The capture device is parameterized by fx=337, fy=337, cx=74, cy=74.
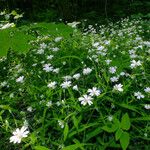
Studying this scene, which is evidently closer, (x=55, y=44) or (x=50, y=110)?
(x=50, y=110)

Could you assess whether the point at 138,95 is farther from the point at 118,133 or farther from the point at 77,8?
the point at 77,8

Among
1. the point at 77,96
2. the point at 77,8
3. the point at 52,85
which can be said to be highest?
the point at 52,85

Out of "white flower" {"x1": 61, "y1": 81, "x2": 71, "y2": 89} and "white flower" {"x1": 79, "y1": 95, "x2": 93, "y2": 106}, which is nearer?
"white flower" {"x1": 79, "y1": 95, "x2": 93, "y2": 106}

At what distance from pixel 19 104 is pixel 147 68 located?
1232 millimetres

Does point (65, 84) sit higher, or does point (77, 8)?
point (65, 84)

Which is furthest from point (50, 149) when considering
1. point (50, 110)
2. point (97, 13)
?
point (97, 13)

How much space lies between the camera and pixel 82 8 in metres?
8.72

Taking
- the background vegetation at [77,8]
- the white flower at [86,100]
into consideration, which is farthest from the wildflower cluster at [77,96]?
the background vegetation at [77,8]

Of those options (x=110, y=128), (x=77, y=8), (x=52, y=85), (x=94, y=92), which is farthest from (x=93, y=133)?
(x=77, y=8)

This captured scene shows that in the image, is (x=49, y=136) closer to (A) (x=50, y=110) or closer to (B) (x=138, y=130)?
(A) (x=50, y=110)

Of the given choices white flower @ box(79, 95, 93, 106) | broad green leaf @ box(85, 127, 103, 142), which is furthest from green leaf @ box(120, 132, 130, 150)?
white flower @ box(79, 95, 93, 106)

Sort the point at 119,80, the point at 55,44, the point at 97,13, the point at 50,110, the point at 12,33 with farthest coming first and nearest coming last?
the point at 97,13, the point at 55,44, the point at 119,80, the point at 50,110, the point at 12,33

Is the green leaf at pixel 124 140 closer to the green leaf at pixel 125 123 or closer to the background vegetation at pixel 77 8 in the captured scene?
the green leaf at pixel 125 123

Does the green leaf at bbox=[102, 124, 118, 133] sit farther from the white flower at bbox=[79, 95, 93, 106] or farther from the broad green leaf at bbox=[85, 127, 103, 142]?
the white flower at bbox=[79, 95, 93, 106]
